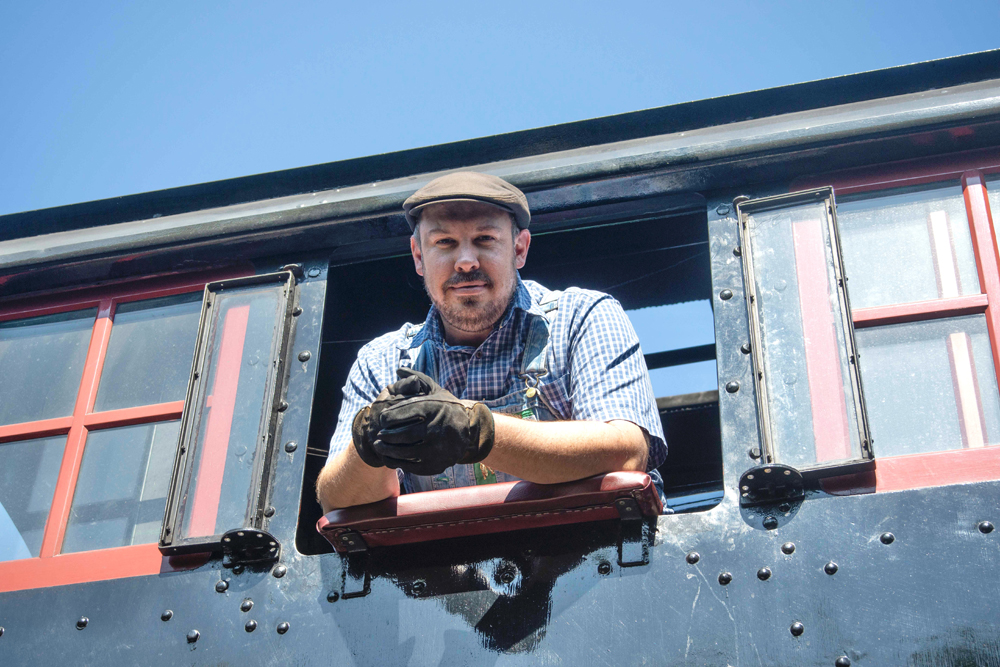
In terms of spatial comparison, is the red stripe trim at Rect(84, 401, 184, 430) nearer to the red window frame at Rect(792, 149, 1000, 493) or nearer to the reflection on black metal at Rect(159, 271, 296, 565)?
the reflection on black metal at Rect(159, 271, 296, 565)

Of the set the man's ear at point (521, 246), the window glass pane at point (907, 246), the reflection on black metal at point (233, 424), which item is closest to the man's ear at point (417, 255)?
→ the man's ear at point (521, 246)

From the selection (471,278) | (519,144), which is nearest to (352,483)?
(471,278)

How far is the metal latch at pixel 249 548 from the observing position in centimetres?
240

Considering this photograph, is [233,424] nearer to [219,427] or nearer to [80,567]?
[219,427]

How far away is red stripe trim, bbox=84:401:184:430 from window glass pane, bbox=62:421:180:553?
2cm

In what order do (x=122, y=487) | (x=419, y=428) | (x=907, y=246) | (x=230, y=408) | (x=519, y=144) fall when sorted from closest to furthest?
1. (x=419, y=428)
2. (x=907, y=246)
3. (x=230, y=408)
4. (x=122, y=487)
5. (x=519, y=144)

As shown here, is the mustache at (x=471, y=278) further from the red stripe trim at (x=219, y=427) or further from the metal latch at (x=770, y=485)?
the metal latch at (x=770, y=485)

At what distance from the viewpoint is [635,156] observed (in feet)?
9.25

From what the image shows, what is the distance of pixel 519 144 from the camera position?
321cm

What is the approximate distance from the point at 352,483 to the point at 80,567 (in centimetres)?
100

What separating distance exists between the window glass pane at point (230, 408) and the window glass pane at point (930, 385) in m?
1.65

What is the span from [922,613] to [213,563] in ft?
5.59

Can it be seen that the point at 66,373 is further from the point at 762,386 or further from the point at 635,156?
the point at 762,386

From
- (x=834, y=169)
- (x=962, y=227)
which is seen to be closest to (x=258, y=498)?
(x=834, y=169)
